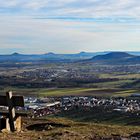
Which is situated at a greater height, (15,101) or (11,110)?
(15,101)

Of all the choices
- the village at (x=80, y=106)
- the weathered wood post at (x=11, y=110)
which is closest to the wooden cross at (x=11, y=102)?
the weathered wood post at (x=11, y=110)

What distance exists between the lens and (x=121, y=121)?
181 feet

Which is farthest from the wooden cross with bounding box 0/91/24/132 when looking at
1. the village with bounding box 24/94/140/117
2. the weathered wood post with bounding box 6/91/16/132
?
the village with bounding box 24/94/140/117

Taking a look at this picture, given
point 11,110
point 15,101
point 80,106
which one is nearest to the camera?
point 15,101

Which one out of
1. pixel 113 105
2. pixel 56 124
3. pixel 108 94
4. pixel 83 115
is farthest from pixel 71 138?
pixel 108 94

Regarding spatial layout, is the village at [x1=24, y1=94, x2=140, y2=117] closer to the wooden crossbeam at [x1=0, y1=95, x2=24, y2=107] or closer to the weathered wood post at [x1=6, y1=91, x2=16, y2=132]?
the weathered wood post at [x1=6, y1=91, x2=16, y2=132]

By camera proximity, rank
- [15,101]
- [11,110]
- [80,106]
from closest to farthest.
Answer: [15,101] → [11,110] → [80,106]

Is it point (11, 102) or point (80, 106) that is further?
point (80, 106)

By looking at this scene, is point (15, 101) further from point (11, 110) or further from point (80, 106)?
point (80, 106)

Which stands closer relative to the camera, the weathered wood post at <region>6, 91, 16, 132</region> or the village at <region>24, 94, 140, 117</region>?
the weathered wood post at <region>6, 91, 16, 132</region>

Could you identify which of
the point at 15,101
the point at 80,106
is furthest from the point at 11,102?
the point at 80,106

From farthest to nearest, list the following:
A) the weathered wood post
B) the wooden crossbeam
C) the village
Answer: the village → the weathered wood post → the wooden crossbeam

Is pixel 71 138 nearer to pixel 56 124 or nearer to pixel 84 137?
pixel 84 137

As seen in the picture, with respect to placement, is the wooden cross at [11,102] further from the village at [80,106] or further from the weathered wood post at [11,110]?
the village at [80,106]
